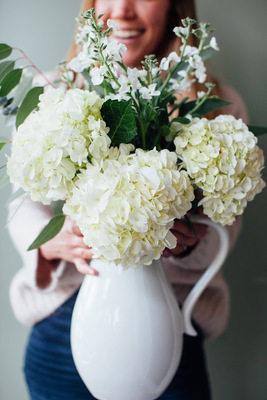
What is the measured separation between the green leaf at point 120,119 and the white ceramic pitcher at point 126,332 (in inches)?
7.6

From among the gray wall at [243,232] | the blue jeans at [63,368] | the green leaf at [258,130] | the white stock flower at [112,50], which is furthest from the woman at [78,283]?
the white stock flower at [112,50]

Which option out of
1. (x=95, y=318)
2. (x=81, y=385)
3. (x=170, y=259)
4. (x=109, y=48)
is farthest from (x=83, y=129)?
(x=81, y=385)

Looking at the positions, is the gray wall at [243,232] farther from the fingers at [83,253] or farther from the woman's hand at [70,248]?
the fingers at [83,253]

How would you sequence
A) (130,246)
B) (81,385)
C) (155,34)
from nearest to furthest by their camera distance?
(130,246) → (81,385) → (155,34)

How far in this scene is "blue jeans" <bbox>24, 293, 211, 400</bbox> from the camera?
2.80 feet

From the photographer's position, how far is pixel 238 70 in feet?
3.44

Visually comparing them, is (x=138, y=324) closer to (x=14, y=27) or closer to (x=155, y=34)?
(x=155, y=34)

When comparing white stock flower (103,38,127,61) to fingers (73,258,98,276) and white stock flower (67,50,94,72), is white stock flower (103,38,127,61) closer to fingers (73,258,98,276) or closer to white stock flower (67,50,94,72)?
white stock flower (67,50,94,72)

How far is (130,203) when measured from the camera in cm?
47

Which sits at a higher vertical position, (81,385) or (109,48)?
(109,48)

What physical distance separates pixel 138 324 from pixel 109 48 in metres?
0.40

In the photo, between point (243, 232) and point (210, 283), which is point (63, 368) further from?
point (243, 232)

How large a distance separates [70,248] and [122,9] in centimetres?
53

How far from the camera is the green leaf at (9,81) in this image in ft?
2.15
